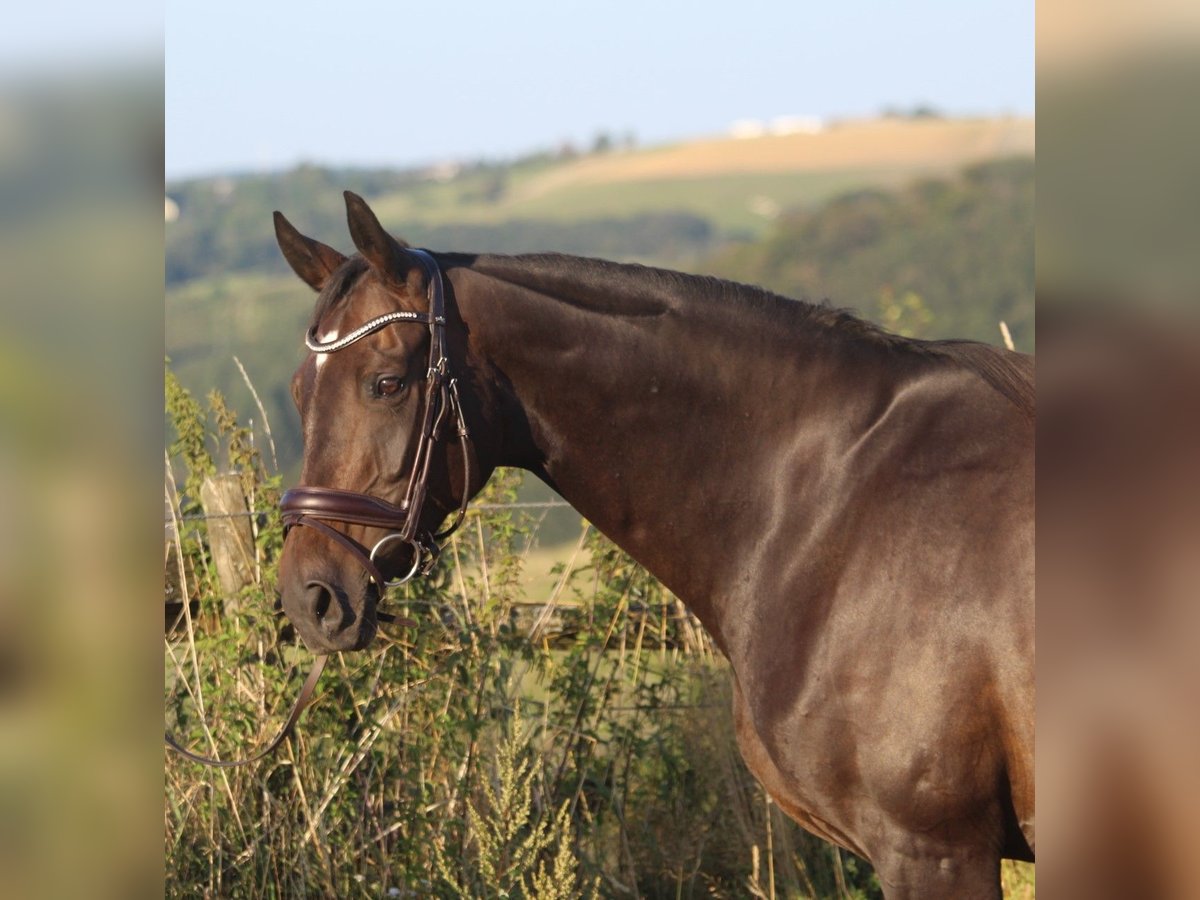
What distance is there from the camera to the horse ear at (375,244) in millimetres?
2668

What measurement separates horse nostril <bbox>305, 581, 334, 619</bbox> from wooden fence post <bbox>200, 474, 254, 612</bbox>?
73.5 inches

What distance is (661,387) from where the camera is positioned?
2.92 m

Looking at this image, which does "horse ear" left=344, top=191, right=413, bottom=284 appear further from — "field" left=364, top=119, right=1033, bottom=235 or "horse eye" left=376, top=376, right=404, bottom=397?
"field" left=364, top=119, right=1033, bottom=235

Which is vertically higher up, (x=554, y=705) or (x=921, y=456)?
(x=921, y=456)

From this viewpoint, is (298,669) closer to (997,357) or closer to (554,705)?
(554,705)

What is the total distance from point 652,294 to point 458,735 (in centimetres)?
223

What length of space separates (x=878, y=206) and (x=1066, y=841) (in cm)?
5791

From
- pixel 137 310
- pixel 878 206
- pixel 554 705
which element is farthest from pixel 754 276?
pixel 137 310

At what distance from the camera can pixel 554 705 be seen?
480 centimetres

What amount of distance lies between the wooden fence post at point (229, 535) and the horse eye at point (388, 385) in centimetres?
196

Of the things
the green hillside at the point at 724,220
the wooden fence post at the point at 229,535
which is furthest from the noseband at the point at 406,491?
the green hillside at the point at 724,220

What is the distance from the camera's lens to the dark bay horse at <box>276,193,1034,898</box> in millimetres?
2564

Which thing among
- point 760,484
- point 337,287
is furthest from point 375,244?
point 760,484

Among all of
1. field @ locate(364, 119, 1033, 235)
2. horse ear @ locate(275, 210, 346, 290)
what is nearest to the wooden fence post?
horse ear @ locate(275, 210, 346, 290)
